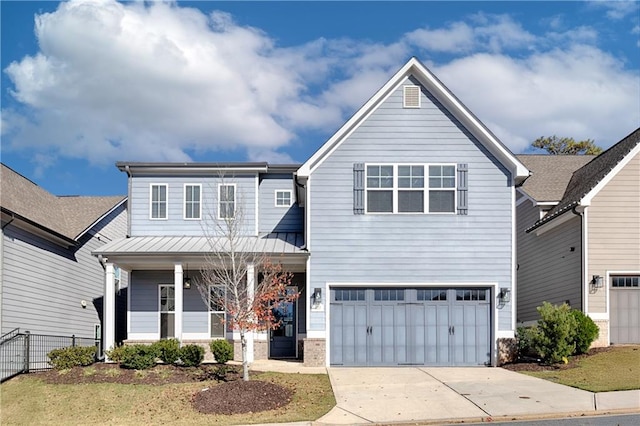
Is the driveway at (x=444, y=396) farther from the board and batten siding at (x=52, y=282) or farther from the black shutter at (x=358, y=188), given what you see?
the board and batten siding at (x=52, y=282)

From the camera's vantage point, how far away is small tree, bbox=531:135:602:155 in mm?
47781

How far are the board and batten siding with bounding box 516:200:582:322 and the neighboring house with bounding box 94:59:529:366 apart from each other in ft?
8.41

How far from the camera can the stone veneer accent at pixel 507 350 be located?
20.9 meters

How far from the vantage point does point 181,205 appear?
971 inches

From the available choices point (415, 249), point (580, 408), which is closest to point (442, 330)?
point (415, 249)

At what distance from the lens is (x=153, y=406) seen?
1570 centimetres

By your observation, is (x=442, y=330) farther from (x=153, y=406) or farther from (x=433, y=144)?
(x=153, y=406)

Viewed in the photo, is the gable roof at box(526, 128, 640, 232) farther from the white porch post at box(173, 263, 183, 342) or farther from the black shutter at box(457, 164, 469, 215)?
the white porch post at box(173, 263, 183, 342)

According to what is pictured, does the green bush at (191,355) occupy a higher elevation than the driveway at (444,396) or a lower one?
higher

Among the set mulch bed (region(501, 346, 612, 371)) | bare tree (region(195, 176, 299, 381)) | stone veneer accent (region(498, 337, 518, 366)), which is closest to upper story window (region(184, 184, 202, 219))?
bare tree (region(195, 176, 299, 381))

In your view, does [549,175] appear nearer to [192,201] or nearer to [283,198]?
[283,198]

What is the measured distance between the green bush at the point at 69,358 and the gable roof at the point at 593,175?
15.1m

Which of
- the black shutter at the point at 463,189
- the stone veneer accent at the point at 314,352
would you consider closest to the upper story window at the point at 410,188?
the black shutter at the point at 463,189

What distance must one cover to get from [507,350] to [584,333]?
7.36 ft
